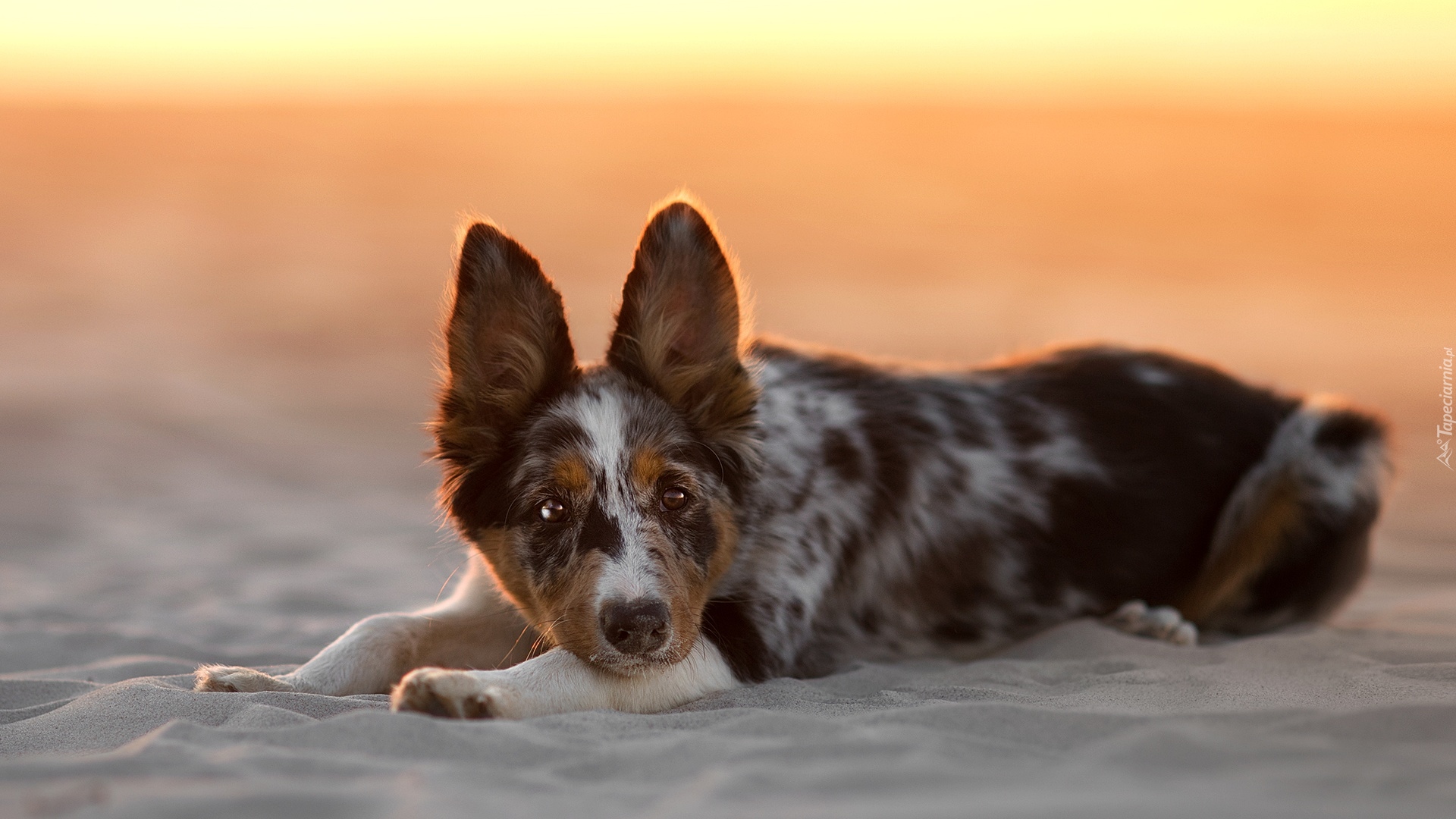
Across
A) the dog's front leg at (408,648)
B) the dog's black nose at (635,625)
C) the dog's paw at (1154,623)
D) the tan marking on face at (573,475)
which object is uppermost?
the tan marking on face at (573,475)

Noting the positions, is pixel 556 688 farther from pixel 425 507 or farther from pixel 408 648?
pixel 425 507

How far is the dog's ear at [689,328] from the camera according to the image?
5070 millimetres

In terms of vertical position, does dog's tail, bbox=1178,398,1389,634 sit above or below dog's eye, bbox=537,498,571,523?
below

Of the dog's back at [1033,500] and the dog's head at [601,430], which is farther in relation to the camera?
the dog's back at [1033,500]

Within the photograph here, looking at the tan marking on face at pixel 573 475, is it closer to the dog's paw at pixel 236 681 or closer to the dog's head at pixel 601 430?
the dog's head at pixel 601 430

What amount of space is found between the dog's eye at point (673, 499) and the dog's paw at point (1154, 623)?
218 centimetres

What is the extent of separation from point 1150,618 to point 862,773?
2948mm

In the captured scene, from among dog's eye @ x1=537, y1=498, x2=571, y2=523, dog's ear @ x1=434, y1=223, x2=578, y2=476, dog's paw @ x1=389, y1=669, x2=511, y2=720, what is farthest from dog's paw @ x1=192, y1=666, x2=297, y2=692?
dog's eye @ x1=537, y1=498, x2=571, y2=523

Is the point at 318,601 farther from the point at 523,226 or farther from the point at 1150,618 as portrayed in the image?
the point at 523,226

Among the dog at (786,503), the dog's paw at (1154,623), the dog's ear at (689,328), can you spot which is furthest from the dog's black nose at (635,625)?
the dog's paw at (1154,623)

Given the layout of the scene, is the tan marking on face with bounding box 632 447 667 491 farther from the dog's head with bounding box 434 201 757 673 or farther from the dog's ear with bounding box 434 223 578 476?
the dog's ear with bounding box 434 223 578 476

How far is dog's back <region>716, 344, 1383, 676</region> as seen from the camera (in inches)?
218

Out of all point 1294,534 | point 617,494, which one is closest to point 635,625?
point 617,494

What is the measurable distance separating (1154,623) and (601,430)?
102 inches
